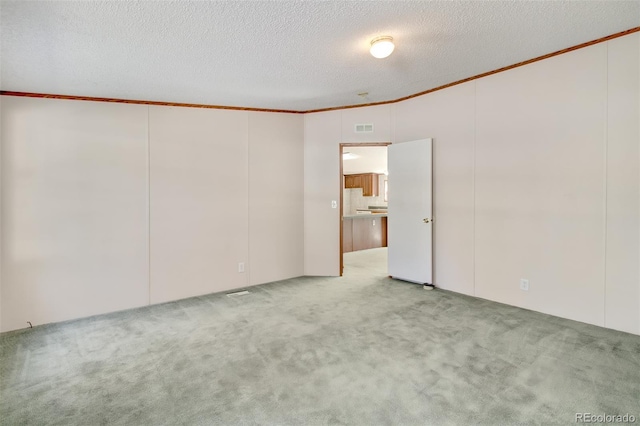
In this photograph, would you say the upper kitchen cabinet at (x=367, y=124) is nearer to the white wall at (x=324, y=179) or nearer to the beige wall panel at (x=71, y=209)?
the white wall at (x=324, y=179)

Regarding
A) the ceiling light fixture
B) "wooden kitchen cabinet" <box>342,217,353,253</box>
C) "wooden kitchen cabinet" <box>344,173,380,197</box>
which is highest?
the ceiling light fixture

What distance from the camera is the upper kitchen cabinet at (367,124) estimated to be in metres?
5.03

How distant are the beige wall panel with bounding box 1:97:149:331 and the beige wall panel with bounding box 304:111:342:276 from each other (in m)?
2.33

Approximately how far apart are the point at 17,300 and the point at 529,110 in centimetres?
587

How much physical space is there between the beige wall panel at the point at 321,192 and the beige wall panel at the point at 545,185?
2.06 meters

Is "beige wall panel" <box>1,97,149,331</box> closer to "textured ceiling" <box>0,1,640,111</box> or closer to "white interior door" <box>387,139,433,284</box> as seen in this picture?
"textured ceiling" <box>0,1,640,111</box>

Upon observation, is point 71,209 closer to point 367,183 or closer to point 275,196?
point 275,196

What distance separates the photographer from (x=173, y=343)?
296 centimetres

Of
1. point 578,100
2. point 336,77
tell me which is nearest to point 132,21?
point 336,77

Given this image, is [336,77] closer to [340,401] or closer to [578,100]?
[578,100]

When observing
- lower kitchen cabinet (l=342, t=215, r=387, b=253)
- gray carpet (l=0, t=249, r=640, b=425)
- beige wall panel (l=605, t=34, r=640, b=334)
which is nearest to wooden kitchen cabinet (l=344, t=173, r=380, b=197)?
lower kitchen cabinet (l=342, t=215, r=387, b=253)

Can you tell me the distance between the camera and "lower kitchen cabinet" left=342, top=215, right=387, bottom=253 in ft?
24.9

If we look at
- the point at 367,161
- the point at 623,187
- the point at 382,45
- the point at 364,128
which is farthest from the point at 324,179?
the point at 367,161

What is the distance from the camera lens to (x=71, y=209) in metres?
3.75
